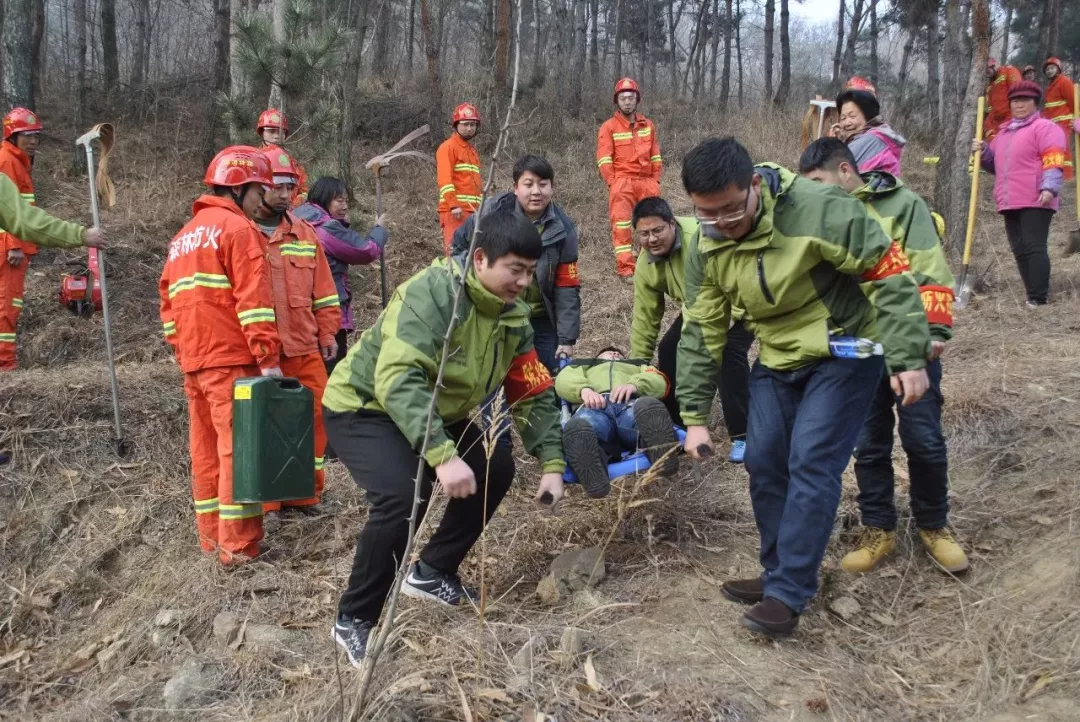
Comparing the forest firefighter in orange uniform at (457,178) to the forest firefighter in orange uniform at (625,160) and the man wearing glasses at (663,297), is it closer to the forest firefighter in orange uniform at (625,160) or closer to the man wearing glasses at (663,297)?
the forest firefighter in orange uniform at (625,160)

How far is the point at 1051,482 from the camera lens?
12.5 ft

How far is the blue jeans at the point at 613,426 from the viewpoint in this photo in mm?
4031

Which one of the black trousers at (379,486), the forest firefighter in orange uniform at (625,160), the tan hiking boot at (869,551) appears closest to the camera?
the black trousers at (379,486)

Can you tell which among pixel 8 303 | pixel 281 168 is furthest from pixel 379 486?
pixel 8 303

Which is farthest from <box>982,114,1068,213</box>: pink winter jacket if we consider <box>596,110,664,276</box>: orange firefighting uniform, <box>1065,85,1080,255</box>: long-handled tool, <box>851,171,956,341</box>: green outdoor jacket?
<box>851,171,956,341</box>: green outdoor jacket

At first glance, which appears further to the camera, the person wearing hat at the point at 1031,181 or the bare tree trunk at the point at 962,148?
the bare tree trunk at the point at 962,148

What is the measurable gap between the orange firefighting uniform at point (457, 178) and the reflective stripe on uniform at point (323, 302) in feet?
11.5

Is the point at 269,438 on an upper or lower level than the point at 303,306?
lower

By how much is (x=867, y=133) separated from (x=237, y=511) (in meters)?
3.66

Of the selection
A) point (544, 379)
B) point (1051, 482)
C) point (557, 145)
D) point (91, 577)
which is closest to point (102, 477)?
point (91, 577)

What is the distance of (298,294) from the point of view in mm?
4539

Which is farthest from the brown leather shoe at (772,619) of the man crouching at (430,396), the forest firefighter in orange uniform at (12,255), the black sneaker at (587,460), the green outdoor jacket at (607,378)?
the forest firefighter in orange uniform at (12,255)

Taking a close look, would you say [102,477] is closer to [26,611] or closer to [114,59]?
[26,611]

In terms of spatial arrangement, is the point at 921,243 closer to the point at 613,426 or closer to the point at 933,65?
the point at 613,426
